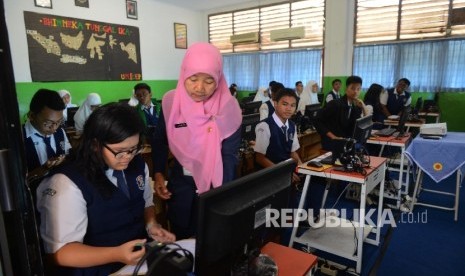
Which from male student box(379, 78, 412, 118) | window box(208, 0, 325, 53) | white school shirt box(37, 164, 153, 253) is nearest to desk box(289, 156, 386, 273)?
white school shirt box(37, 164, 153, 253)

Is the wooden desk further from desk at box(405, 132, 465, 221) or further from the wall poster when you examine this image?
the wall poster

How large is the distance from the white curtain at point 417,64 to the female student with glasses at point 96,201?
23.1 feet

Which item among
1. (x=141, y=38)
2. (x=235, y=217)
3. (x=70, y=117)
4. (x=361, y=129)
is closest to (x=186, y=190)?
(x=235, y=217)

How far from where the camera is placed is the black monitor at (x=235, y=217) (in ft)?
2.50

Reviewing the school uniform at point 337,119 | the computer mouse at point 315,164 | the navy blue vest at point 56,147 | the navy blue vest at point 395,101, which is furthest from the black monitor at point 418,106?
the navy blue vest at point 56,147

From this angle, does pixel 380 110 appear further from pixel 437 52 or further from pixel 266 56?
pixel 266 56

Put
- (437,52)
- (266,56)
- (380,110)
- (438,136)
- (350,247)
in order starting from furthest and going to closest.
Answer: (266,56) → (437,52) → (380,110) → (438,136) → (350,247)

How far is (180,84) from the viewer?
159 cm

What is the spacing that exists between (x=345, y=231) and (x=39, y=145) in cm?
256

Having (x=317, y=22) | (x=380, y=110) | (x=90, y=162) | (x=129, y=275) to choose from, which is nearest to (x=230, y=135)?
(x=90, y=162)

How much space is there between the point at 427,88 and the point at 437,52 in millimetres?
741

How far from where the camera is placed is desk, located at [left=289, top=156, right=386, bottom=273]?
7.52 ft

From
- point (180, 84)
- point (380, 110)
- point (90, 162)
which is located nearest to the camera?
point (90, 162)

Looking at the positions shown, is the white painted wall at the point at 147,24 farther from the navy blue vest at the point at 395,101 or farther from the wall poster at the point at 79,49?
the navy blue vest at the point at 395,101
